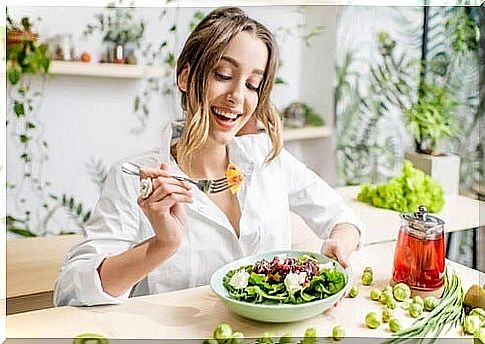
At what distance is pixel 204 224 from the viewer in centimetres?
117

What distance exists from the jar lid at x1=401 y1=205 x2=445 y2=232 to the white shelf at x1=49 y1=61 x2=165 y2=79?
17.5 inches

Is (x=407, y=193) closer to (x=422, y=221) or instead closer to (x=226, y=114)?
(x=422, y=221)

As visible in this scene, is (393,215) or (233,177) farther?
(393,215)

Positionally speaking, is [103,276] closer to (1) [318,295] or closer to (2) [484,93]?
(1) [318,295]

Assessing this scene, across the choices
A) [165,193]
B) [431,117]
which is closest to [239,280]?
[165,193]

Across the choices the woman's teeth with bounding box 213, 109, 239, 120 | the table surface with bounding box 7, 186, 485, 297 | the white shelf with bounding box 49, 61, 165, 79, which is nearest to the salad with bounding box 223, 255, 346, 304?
the table surface with bounding box 7, 186, 485, 297

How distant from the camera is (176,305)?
1.14 m

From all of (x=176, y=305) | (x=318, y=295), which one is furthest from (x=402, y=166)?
(x=176, y=305)

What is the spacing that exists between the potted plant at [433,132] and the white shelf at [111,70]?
497mm

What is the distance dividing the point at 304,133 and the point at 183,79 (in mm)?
228

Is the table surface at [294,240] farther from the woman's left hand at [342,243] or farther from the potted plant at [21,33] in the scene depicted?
the potted plant at [21,33]

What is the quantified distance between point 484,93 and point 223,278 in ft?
2.05

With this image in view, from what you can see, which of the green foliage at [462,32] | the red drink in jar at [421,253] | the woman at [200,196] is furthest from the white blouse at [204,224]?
the green foliage at [462,32]

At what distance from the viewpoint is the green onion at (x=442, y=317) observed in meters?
1.15
